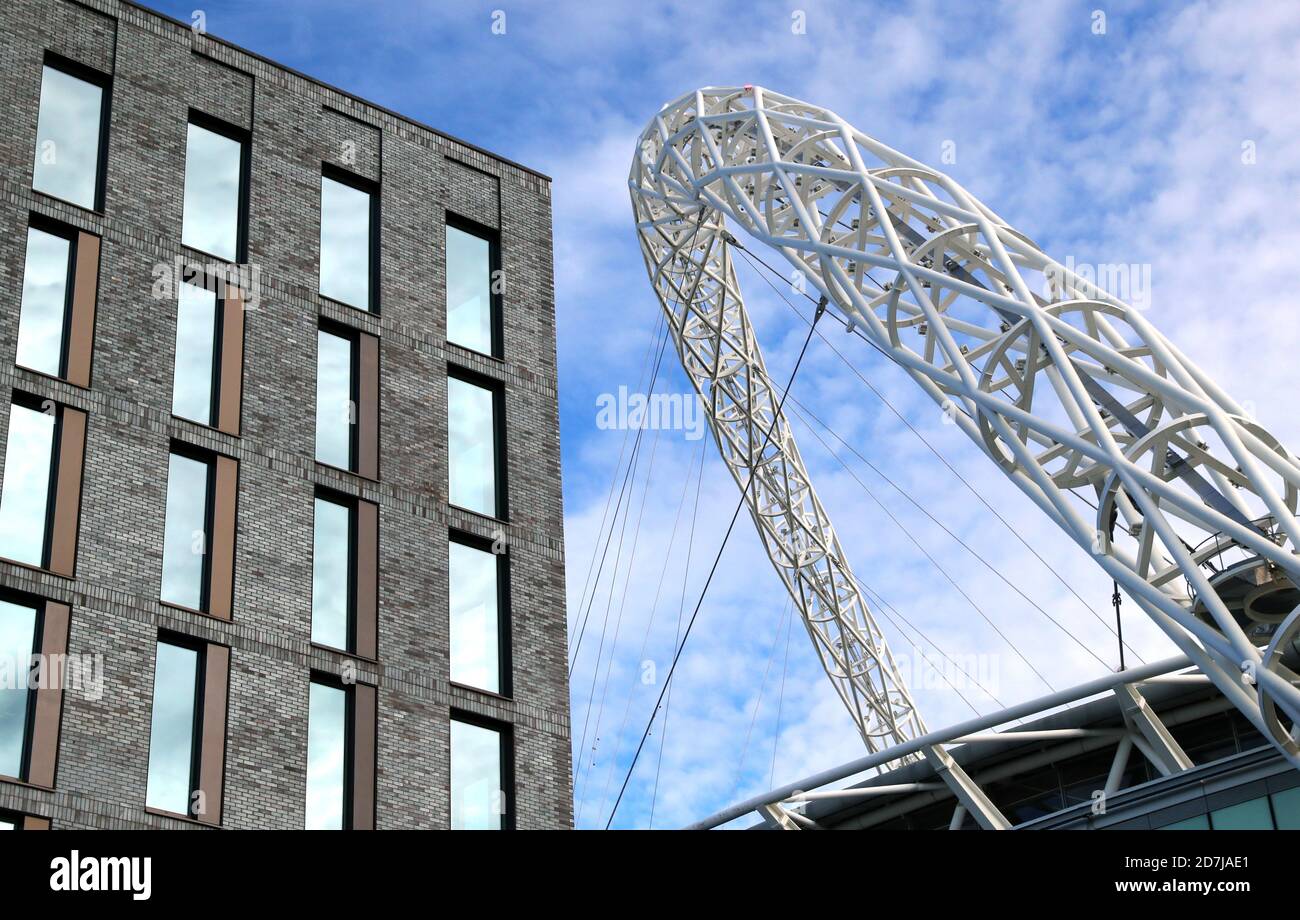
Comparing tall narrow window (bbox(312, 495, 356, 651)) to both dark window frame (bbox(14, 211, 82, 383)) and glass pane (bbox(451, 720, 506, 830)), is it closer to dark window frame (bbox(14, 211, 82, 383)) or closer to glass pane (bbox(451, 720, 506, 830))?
glass pane (bbox(451, 720, 506, 830))

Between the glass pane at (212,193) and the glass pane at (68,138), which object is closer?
the glass pane at (68,138)

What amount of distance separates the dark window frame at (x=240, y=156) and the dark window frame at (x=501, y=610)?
6299 mm

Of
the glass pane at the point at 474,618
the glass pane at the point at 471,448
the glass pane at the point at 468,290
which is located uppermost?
the glass pane at the point at 468,290

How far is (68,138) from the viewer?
31.2m

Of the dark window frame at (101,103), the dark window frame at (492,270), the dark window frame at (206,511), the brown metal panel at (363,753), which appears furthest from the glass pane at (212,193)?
the brown metal panel at (363,753)

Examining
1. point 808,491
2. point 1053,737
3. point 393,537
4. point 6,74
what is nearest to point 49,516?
point 393,537

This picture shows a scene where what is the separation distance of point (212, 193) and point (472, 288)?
5.41 m

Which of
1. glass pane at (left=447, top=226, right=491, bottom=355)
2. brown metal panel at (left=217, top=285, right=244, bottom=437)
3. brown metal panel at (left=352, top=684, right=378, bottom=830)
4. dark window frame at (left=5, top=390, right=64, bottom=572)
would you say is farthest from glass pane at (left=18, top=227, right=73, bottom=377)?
glass pane at (left=447, top=226, right=491, bottom=355)

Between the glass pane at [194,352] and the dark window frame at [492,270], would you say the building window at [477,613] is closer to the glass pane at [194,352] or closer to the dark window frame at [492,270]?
the dark window frame at [492,270]

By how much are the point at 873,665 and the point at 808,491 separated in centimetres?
632

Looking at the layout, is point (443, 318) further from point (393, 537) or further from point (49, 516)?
point (49, 516)

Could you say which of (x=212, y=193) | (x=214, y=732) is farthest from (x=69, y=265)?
(x=214, y=732)

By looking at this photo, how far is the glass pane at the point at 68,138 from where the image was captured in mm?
30641

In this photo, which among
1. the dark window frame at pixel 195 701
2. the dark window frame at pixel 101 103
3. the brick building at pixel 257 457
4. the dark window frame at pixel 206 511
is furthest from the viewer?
the dark window frame at pixel 101 103
